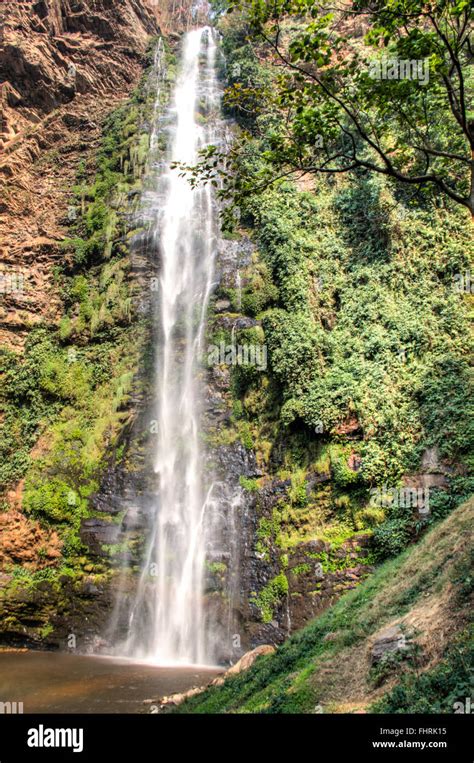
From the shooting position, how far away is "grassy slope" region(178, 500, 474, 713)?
5465 millimetres

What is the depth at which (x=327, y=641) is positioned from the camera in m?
8.84

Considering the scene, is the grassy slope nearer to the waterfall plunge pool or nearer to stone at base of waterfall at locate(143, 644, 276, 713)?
stone at base of waterfall at locate(143, 644, 276, 713)

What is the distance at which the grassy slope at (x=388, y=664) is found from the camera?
546cm

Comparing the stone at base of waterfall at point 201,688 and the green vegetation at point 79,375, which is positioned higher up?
the green vegetation at point 79,375

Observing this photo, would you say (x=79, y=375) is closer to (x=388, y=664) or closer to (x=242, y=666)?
(x=242, y=666)

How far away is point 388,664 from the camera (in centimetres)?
646

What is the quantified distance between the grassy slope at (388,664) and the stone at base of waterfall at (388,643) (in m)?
0.14

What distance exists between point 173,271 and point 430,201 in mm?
10869

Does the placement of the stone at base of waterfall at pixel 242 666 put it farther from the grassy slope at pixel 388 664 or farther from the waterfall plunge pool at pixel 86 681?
the waterfall plunge pool at pixel 86 681

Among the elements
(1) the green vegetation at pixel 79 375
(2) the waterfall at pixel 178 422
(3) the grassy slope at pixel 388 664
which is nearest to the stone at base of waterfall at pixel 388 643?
(3) the grassy slope at pixel 388 664

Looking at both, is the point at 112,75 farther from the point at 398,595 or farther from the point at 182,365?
the point at 398,595

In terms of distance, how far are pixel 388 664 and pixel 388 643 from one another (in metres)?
0.56

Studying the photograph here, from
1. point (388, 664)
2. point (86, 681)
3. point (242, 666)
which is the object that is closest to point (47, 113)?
point (86, 681)

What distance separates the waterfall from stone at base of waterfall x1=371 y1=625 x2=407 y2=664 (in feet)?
26.4
